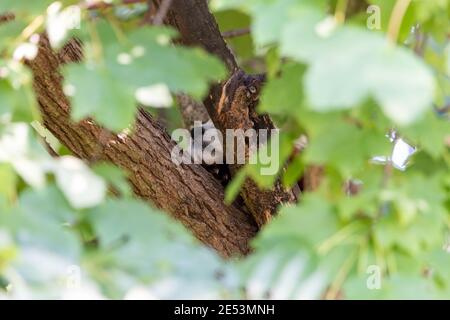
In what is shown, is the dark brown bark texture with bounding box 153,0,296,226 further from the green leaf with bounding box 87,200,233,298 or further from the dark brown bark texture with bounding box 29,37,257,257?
the green leaf with bounding box 87,200,233,298

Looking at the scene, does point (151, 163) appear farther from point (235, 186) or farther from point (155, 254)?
point (155, 254)

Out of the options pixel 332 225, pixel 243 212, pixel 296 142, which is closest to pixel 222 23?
pixel 243 212

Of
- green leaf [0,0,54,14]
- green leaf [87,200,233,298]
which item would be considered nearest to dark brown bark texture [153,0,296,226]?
green leaf [0,0,54,14]

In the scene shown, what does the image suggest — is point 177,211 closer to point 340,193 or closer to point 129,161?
point 129,161

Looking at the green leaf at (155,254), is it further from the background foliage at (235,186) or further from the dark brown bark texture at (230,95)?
A: the dark brown bark texture at (230,95)

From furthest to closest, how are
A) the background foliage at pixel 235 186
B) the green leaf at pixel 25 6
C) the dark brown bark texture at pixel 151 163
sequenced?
the dark brown bark texture at pixel 151 163
the green leaf at pixel 25 6
the background foliage at pixel 235 186

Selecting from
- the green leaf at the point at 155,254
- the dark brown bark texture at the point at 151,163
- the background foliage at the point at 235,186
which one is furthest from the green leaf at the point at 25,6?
the dark brown bark texture at the point at 151,163

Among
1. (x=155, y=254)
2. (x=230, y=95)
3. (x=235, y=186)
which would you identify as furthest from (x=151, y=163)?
(x=155, y=254)

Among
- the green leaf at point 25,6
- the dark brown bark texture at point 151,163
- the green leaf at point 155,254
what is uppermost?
the green leaf at point 25,6
